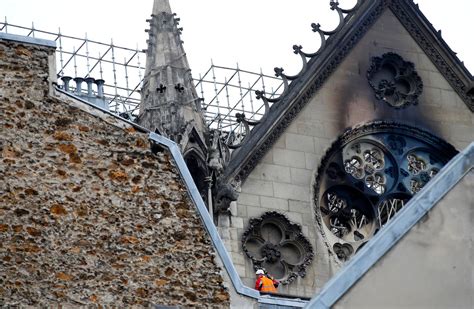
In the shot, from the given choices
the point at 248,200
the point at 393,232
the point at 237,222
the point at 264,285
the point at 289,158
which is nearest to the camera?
the point at 393,232

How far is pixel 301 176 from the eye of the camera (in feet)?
124

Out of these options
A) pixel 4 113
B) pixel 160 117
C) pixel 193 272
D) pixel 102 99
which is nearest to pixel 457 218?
Result: pixel 193 272

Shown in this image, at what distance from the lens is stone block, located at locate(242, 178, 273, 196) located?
37.3 m

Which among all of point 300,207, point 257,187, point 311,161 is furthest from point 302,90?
point 300,207

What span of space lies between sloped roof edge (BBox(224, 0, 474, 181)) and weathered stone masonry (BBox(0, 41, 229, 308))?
1156 cm

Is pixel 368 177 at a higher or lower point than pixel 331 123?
lower

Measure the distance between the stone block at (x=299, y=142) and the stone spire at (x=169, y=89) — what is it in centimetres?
154

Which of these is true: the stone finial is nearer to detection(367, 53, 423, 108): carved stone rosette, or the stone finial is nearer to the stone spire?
the stone spire

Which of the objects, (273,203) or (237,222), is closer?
(237,222)

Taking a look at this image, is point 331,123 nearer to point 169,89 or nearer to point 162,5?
point 169,89

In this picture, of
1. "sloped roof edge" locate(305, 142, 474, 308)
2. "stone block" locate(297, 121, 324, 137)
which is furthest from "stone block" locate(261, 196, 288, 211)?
"sloped roof edge" locate(305, 142, 474, 308)

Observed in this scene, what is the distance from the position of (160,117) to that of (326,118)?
299 cm

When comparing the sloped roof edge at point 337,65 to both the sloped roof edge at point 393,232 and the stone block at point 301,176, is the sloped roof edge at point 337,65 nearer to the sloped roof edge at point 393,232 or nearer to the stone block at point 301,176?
the stone block at point 301,176

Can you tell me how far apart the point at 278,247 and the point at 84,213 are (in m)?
12.3
